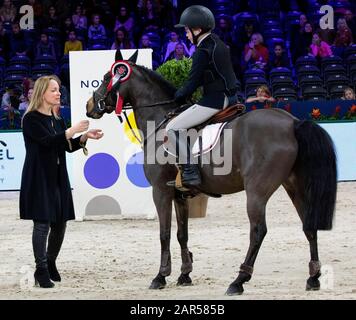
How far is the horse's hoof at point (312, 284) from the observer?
8.39m

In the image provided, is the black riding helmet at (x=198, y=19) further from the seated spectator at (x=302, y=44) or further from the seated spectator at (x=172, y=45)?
the seated spectator at (x=302, y=44)

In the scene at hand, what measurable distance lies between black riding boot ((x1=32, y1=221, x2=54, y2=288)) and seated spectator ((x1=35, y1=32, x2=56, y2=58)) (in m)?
12.9

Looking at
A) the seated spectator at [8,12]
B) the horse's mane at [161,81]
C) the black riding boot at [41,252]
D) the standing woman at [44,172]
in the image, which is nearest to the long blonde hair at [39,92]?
the standing woman at [44,172]

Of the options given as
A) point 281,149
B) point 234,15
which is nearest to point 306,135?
point 281,149

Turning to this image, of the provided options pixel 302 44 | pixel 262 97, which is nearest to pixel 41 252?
pixel 262 97

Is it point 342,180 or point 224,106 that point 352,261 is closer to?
point 224,106

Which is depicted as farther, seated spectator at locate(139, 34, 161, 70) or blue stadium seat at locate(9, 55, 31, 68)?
blue stadium seat at locate(9, 55, 31, 68)

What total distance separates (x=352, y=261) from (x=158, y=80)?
294cm

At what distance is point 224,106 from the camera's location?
8789 millimetres

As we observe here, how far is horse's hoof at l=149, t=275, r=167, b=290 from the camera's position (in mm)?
8829

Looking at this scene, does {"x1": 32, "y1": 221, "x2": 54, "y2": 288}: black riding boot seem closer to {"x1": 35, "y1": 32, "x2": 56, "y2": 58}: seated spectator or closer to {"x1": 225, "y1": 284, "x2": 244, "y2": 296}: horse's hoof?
{"x1": 225, "y1": 284, "x2": 244, "y2": 296}: horse's hoof

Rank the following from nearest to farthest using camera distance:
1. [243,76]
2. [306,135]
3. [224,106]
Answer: [306,135] < [224,106] < [243,76]

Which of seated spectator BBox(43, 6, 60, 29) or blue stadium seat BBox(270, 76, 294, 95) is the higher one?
seated spectator BBox(43, 6, 60, 29)

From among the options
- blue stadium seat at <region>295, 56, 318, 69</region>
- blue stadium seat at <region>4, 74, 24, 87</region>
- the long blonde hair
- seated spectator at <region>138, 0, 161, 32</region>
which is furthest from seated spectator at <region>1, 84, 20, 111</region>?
the long blonde hair
